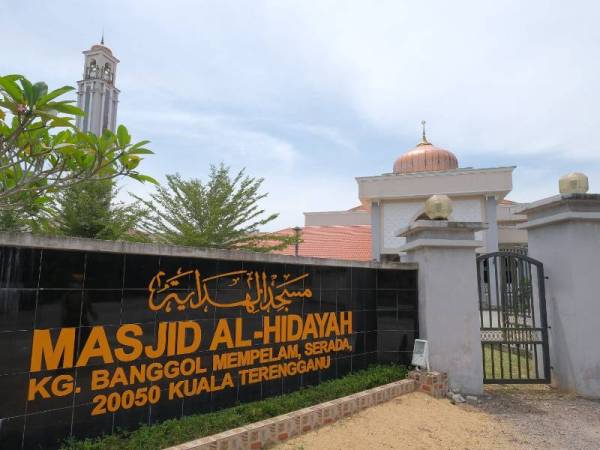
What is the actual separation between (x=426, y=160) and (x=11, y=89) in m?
20.4

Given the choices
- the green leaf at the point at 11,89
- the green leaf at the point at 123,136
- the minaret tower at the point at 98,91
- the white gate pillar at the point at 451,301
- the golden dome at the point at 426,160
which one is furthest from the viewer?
the minaret tower at the point at 98,91

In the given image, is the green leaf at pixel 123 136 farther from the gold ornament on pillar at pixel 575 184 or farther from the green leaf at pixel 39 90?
the gold ornament on pillar at pixel 575 184

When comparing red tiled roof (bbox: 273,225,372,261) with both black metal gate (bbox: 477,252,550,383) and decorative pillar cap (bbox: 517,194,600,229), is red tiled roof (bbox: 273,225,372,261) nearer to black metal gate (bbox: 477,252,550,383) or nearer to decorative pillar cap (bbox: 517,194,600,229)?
black metal gate (bbox: 477,252,550,383)

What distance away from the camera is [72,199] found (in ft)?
42.5

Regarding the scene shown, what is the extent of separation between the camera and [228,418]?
4598 millimetres

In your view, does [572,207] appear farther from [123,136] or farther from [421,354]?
[123,136]

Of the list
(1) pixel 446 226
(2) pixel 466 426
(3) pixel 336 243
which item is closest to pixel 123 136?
(1) pixel 446 226

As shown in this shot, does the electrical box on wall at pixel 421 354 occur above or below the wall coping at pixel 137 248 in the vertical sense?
below

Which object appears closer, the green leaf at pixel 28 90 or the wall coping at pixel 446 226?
the green leaf at pixel 28 90

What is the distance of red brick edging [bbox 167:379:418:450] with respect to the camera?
13.4 ft

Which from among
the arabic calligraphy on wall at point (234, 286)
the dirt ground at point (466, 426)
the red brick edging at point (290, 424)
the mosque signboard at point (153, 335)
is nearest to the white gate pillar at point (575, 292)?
the dirt ground at point (466, 426)

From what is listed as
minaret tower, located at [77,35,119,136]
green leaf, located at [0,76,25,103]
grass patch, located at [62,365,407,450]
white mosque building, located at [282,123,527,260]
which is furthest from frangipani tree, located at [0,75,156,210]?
minaret tower, located at [77,35,119,136]

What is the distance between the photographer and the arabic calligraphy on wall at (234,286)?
4.60 meters

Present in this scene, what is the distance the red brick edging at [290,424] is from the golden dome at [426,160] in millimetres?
17050
